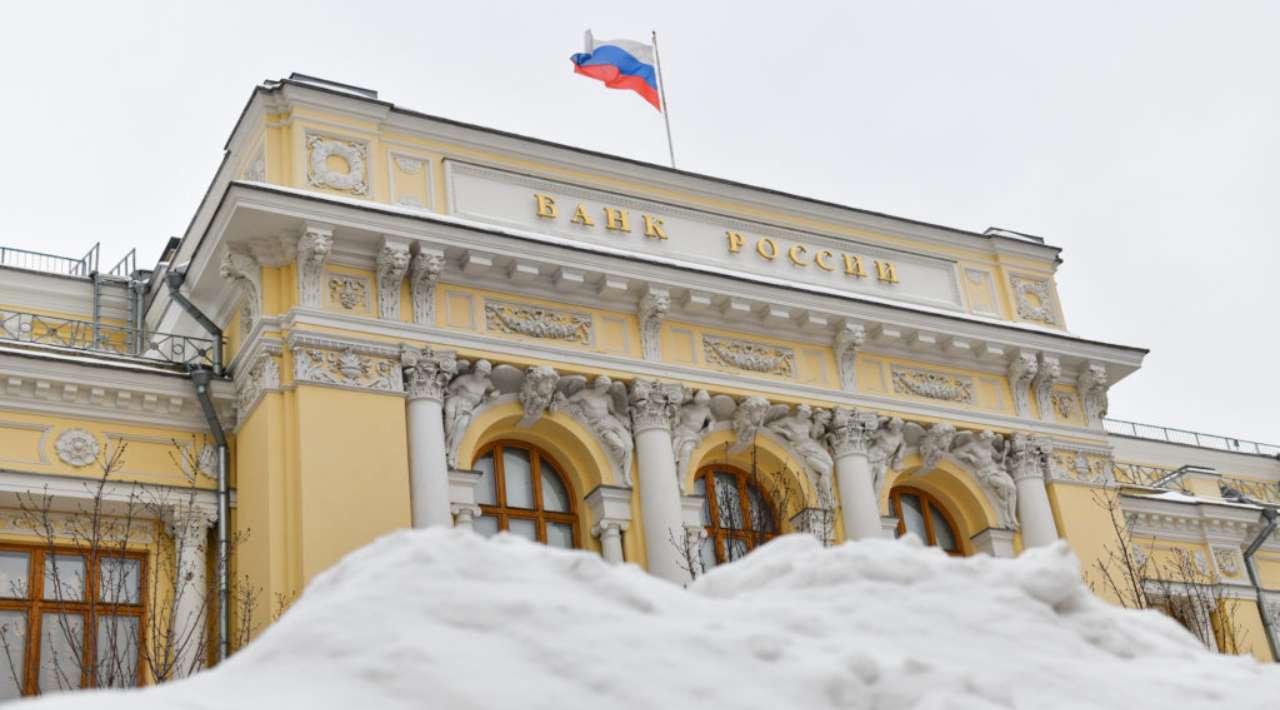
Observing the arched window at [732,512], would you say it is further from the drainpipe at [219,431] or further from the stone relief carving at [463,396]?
the drainpipe at [219,431]

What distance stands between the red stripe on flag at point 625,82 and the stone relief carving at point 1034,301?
20.0 ft

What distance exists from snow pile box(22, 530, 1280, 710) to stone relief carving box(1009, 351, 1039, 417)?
16.0m

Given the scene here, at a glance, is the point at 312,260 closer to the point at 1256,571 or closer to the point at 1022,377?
the point at 1022,377

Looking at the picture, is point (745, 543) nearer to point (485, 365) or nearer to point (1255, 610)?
point (485, 365)

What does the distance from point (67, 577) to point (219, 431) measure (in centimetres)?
226

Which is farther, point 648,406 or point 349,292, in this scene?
point 648,406

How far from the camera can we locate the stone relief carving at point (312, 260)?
16547 millimetres

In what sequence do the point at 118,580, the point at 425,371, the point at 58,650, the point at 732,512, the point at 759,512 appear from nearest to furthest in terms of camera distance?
the point at 58,650, the point at 118,580, the point at 425,371, the point at 732,512, the point at 759,512

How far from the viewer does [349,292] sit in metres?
17.0

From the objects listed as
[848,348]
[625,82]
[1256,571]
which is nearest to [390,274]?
[848,348]

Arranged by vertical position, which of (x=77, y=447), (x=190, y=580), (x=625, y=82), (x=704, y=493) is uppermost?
(x=625, y=82)

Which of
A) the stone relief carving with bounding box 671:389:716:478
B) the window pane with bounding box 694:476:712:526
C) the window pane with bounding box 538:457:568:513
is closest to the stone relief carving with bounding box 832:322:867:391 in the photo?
the stone relief carving with bounding box 671:389:716:478

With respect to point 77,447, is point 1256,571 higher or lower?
lower

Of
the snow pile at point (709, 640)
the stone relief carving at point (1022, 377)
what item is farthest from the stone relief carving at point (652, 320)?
the snow pile at point (709, 640)
